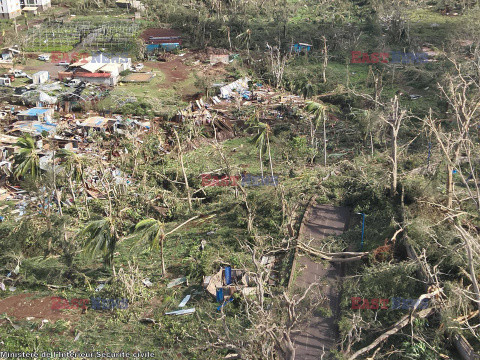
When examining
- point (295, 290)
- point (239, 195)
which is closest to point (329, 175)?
point (239, 195)

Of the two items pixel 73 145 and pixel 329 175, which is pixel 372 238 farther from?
pixel 73 145

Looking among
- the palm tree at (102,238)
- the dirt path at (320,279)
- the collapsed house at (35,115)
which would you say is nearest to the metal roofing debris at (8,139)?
the collapsed house at (35,115)

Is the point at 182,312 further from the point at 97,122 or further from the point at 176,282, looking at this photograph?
the point at 97,122

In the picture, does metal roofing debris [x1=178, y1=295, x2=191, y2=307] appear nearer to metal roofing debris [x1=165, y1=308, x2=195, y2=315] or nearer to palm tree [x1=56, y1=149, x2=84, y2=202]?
metal roofing debris [x1=165, y1=308, x2=195, y2=315]

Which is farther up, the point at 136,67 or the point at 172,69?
the point at 136,67

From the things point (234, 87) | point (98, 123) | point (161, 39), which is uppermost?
point (161, 39)

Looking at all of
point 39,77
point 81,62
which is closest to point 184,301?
point 39,77
